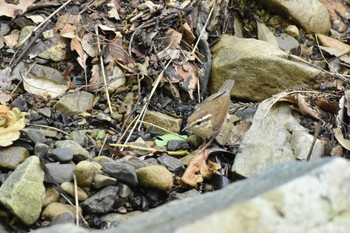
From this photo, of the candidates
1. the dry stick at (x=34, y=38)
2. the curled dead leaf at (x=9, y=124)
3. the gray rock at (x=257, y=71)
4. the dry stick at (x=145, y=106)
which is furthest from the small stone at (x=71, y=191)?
the gray rock at (x=257, y=71)

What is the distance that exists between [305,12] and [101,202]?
128 inches

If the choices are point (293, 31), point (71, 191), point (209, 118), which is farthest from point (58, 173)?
point (293, 31)

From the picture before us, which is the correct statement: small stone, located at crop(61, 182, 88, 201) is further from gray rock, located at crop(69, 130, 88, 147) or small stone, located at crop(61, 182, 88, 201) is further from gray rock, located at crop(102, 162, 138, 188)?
gray rock, located at crop(69, 130, 88, 147)

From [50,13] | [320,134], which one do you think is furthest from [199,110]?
[50,13]

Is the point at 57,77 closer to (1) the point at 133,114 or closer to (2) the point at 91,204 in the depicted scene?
(1) the point at 133,114

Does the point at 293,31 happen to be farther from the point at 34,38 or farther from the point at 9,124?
the point at 9,124

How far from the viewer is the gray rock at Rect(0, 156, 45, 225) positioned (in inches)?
133

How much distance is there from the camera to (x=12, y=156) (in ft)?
12.5

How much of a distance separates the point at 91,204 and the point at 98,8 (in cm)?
220

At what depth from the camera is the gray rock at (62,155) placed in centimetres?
380

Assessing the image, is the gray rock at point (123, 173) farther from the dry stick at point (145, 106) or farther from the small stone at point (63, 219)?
the dry stick at point (145, 106)

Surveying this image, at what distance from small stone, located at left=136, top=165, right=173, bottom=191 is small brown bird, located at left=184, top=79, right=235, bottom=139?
665mm

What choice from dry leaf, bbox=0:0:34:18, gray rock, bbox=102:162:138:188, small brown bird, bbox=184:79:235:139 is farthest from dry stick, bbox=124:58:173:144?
dry leaf, bbox=0:0:34:18

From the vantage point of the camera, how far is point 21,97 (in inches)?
179
